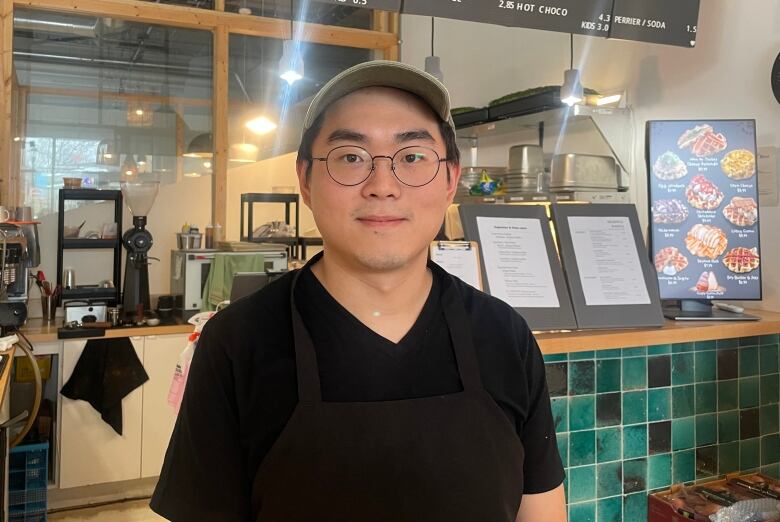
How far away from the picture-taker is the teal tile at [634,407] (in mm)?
2172

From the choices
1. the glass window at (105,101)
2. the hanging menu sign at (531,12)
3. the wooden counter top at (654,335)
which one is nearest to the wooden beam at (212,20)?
the glass window at (105,101)

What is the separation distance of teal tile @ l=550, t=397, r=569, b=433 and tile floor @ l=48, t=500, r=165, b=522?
9.02 feet

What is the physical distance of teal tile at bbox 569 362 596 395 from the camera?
210 centimetres

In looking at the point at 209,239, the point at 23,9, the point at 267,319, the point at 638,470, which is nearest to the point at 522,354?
the point at 267,319

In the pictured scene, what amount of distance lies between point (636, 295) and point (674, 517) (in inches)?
27.8

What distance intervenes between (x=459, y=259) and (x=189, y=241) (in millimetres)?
3120

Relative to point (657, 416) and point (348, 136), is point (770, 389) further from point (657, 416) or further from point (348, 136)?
point (348, 136)

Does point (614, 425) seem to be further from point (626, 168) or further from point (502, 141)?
point (502, 141)

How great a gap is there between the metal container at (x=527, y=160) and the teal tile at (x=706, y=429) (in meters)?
1.87

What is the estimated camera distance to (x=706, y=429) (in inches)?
91.8

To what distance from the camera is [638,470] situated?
2.20 metres

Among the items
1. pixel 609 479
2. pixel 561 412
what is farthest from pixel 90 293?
pixel 609 479

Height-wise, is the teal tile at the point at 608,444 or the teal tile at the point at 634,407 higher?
the teal tile at the point at 634,407

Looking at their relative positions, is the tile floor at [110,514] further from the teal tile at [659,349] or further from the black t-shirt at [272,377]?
the black t-shirt at [272,377]
